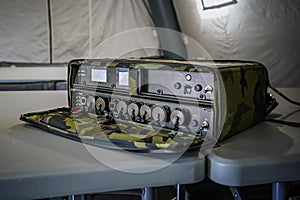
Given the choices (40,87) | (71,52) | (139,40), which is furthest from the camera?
(139,40)

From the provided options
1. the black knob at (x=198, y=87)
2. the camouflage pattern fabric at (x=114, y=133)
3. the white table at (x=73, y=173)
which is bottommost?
the white table at (x=73, y=173)

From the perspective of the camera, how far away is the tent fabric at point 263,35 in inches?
51.4

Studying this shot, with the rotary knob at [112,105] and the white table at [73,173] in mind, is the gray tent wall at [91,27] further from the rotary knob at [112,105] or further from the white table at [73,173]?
the white table at [73,173]

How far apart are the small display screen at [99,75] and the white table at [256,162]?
0.86ft

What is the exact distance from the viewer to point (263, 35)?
1461 mm

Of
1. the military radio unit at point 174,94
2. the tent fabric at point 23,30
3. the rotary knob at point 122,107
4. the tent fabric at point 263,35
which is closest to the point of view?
the military radio unit at point 174,94

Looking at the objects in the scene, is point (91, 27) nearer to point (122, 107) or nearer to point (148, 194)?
point (122, 107)

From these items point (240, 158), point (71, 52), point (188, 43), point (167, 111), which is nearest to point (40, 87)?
point (71, 52)

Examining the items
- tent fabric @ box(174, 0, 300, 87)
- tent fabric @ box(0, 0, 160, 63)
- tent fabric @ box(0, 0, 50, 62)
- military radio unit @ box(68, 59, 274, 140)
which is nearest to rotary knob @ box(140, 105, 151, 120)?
military radio unit @ box(68, 59, 274, 140)

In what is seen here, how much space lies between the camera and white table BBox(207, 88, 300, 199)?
40 centimetres

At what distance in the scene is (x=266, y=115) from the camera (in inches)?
27.6

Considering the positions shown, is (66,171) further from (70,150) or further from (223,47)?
(223,47)

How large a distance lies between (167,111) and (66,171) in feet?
0.65

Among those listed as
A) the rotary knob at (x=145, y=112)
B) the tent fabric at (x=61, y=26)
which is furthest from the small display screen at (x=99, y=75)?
the tent fabric at (x=61, y=26)
